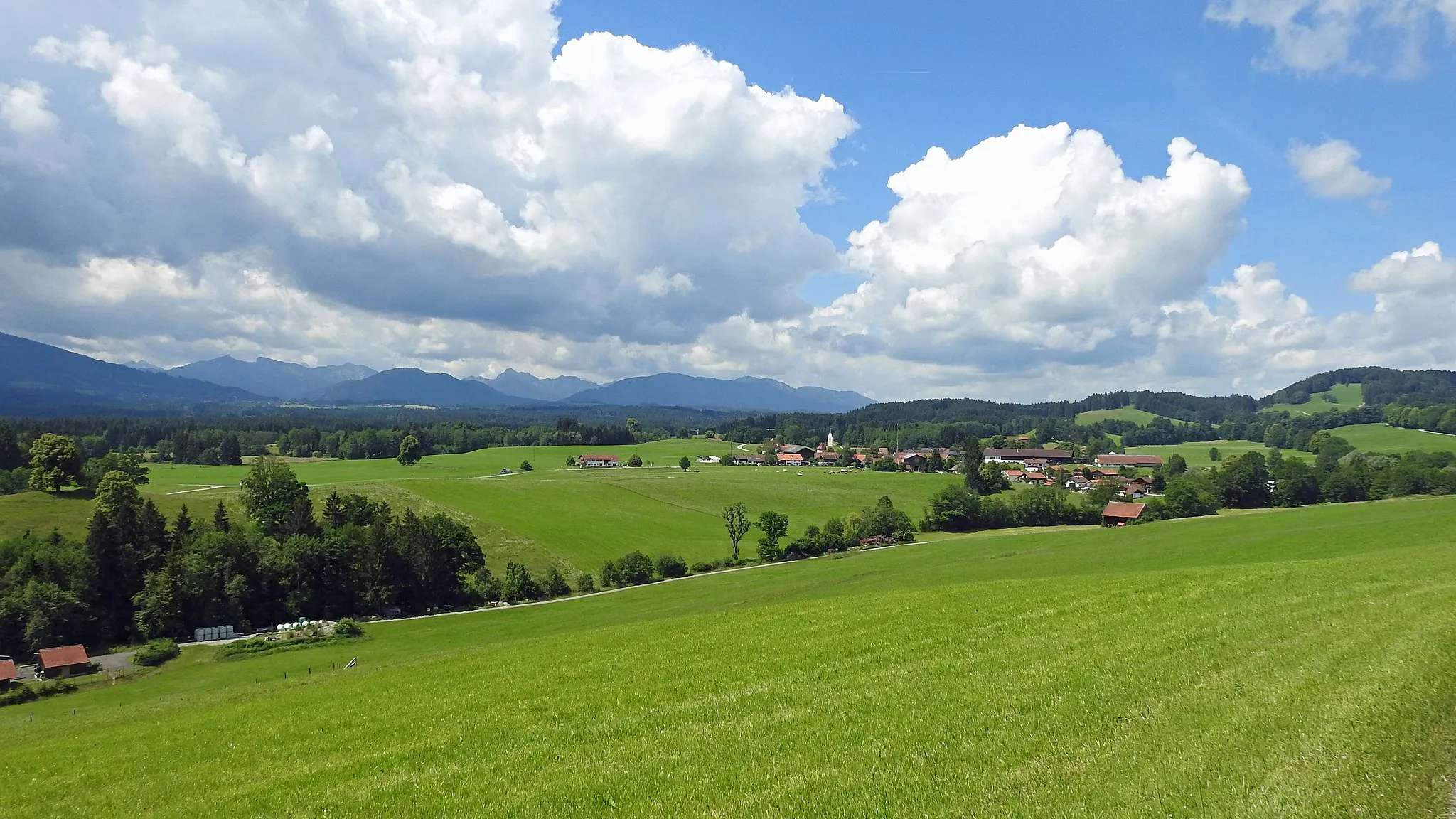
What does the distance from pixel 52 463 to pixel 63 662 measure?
4739 cm

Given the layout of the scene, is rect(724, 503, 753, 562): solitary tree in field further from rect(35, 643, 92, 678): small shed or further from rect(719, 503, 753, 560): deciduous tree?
rect(35, 643, 92, 678): small shed

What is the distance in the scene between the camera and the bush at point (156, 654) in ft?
177

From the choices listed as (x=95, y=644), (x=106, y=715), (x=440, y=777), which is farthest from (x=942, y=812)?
(x=95, y=644)

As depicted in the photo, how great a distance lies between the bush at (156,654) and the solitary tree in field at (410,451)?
403 ft

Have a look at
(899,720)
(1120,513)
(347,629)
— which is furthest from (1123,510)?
(899,720)

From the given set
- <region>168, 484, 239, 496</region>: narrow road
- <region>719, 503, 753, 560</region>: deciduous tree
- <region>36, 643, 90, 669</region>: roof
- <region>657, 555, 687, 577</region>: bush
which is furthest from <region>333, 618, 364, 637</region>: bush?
<region>168, 484, 239, 496</region>: narrow road

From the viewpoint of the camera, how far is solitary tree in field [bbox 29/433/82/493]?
8362 cm

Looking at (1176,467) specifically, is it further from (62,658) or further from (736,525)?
(62,658)

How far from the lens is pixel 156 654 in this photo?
177ft

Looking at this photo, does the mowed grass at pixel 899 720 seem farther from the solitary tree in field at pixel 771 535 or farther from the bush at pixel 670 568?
the solitary tree in field at pixel 771 535

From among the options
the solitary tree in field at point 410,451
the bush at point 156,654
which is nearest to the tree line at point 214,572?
the bush at point 156,654

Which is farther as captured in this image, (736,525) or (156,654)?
(736,525)

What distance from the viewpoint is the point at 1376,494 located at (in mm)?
113750

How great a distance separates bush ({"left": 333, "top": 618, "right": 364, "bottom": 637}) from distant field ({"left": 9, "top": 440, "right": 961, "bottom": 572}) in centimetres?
2123
